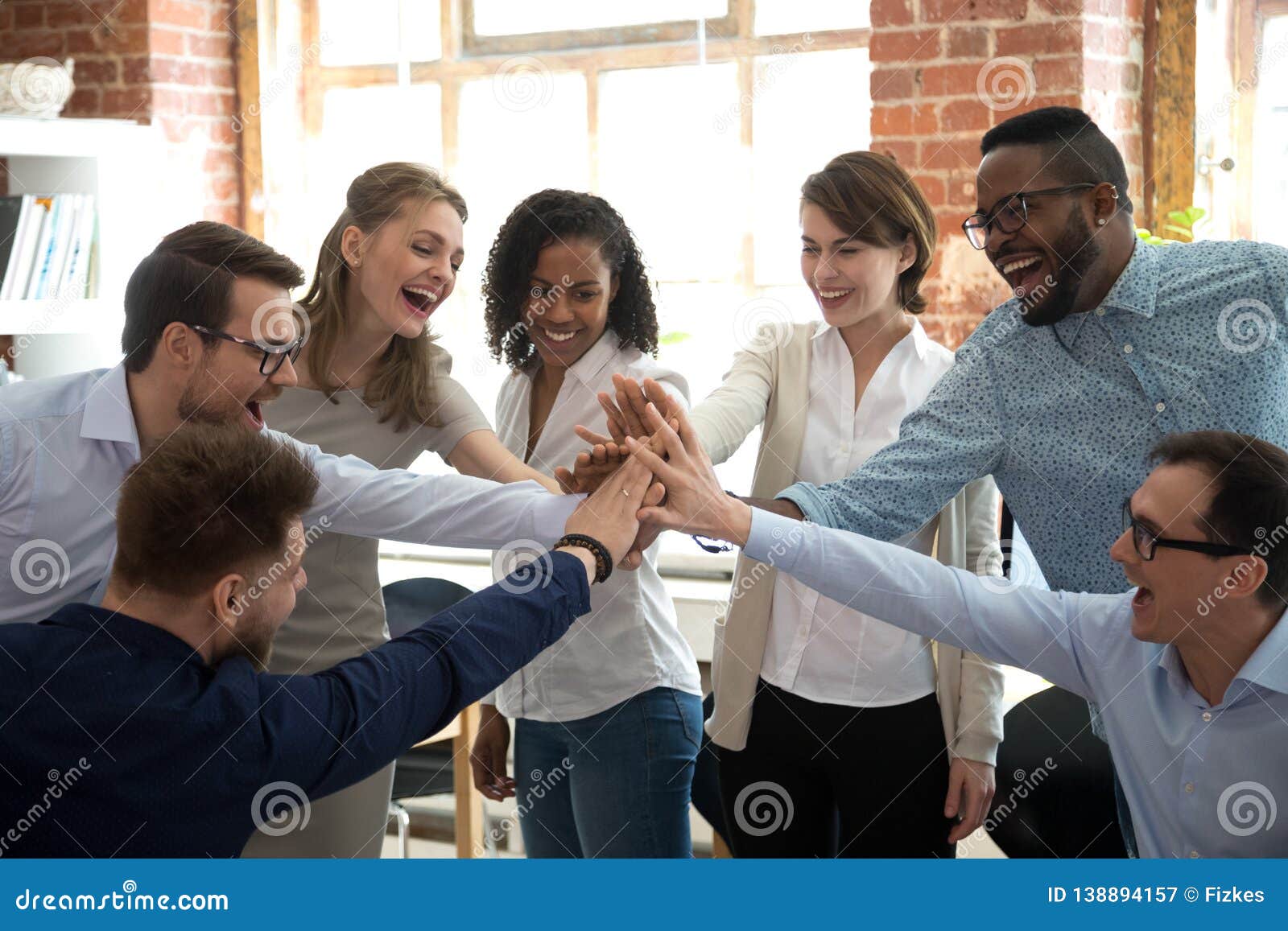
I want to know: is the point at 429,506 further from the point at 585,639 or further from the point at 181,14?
the point at 181,14

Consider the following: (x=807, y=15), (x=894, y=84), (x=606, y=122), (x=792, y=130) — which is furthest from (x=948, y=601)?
(x=606, y=122)

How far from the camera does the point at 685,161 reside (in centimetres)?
411

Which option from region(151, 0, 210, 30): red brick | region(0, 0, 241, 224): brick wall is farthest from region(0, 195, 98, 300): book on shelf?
region(151, 0, 210, 30): red brick

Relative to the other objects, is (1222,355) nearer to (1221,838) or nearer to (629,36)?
(1221,838)

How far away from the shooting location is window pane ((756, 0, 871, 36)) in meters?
3.79

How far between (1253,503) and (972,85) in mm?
1905

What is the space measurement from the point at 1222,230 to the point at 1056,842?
6.51 feet

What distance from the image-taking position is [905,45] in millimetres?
3305

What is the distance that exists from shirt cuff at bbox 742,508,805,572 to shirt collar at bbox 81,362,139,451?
0.83m

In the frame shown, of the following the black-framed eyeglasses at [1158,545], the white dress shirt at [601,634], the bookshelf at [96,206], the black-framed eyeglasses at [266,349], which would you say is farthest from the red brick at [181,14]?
the black-framed eyeglasses at [1158,545]

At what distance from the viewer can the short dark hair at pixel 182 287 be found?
1727mm

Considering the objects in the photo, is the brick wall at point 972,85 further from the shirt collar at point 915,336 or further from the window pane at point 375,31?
the window pane at point 375,31

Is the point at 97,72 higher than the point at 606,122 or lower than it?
higher

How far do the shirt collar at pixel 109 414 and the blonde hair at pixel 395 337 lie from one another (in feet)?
1.35
